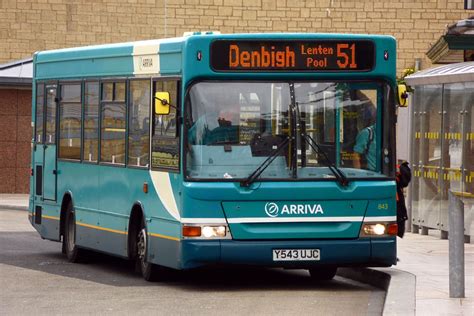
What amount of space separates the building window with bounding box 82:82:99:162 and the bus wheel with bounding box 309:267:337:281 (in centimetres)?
299

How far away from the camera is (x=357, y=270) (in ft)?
55.4

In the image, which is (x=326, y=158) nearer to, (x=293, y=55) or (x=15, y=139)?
(x=293, y=55)

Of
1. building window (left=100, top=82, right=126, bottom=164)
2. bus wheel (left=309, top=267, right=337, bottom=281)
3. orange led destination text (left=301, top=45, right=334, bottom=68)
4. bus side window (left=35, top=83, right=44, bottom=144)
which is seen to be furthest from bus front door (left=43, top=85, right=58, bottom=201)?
orange led destination text (left=301, top=45, right=334, bottom=68)

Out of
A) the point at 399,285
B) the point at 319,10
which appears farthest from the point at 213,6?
the point at 399,285

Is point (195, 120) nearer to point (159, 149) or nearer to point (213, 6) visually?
point (159, 149)

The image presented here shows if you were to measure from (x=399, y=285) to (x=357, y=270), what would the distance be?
2245 mm

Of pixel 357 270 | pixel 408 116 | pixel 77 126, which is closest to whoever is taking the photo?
pixel 357 270

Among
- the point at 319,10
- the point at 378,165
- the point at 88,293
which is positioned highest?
the point at 319,10

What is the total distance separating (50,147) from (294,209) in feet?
18.3

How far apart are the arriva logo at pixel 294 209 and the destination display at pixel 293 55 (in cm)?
132

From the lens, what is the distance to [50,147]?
19.9 meters

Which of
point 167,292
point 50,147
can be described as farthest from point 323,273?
point 50,147

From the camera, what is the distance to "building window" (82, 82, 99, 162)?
59.2 feet

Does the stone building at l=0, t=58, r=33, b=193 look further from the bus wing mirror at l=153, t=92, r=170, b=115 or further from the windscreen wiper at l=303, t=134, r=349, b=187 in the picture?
the windscreen wiper at l=303, t=134, r=349, b=187
